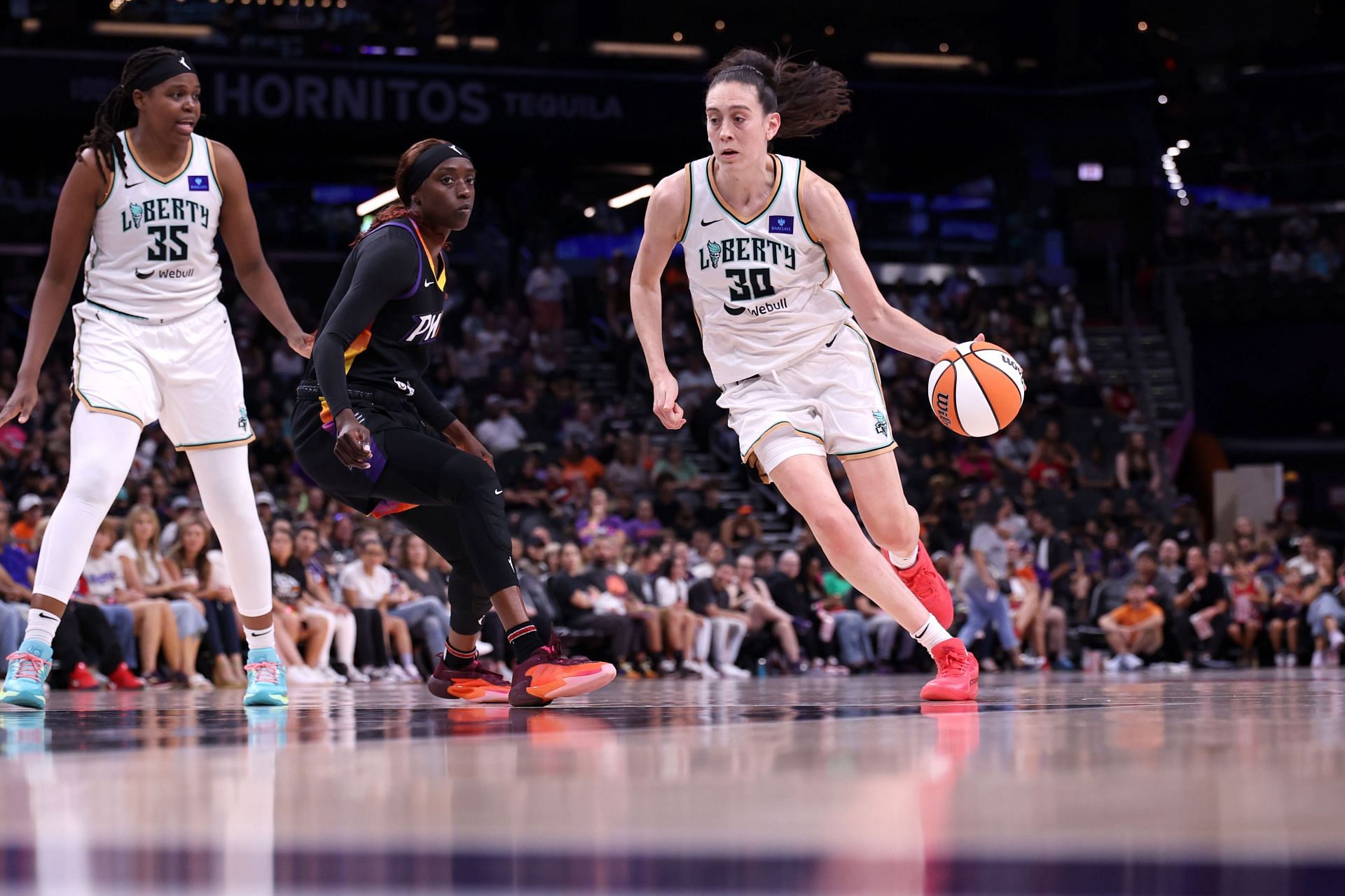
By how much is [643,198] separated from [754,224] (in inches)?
634

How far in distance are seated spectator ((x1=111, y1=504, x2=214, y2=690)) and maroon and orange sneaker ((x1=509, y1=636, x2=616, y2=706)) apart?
19.4 ft

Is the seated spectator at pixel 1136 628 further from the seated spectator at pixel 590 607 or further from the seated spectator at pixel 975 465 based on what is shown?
the seated spectator at pixel 590 607

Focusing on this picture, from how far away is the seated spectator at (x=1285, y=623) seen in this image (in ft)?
43.6

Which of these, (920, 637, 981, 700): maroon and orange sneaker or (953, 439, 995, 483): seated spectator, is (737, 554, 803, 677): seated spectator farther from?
(920, 637, 981, 700): maroon and orange sneaker

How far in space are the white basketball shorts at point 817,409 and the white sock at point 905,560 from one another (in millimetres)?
411

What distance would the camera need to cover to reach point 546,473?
14273 millimetres

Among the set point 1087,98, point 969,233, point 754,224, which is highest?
point 1087,98

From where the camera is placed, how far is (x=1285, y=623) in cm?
1340

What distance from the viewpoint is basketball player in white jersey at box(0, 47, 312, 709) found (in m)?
4.66

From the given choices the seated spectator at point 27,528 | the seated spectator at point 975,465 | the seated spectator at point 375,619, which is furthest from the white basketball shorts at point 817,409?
the seated spectator at point 975,465

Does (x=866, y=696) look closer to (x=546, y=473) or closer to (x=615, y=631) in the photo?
(x=615, y=631)

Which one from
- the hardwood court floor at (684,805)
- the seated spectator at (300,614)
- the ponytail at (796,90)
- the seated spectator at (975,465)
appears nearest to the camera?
the hardwood court floor at (684,805)

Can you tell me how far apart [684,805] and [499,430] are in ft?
42.5

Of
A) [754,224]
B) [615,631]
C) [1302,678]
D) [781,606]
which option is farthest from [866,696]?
[781,606]
